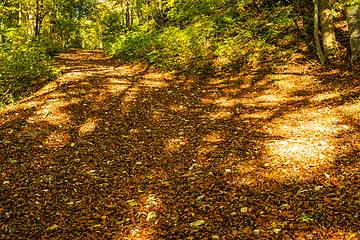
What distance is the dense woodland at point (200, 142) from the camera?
10.1 ft

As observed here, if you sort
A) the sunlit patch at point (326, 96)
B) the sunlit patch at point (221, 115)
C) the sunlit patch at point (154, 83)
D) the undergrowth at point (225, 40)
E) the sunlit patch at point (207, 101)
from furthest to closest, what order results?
the undergrowth at point (225, 40) → the sunlit patch at point (154, 83) → the sunlit patch at point (207, 101) → the sunlit patch at point (221, 115) → the sunlit patch at point (326, 96)

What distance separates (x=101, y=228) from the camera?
3.05m

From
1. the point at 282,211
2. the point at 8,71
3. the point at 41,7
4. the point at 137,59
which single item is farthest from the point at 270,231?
the point at 41,7

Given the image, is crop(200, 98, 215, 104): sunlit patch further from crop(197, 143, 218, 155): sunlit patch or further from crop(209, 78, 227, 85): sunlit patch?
crop(197, 143, 218, 155): sunlit patch

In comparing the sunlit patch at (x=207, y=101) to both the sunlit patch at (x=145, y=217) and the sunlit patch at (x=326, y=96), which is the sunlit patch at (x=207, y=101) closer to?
the sunlit patch at (x=326, y=96)

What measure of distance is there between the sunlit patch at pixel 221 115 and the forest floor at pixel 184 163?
0.10 ft

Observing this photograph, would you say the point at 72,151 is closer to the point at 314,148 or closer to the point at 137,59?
the point at 314,148

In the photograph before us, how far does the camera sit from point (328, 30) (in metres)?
8.12

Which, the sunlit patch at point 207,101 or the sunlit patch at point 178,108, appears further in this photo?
the sunlit patch at point 207,101

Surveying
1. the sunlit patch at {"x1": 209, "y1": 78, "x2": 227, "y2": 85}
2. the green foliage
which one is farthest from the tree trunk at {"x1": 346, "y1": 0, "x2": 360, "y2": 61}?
the green foliage

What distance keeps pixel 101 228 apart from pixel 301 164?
3.51 metres

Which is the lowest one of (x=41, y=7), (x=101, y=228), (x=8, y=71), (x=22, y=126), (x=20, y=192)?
(x=101, y=228)

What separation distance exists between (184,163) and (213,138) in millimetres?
1208

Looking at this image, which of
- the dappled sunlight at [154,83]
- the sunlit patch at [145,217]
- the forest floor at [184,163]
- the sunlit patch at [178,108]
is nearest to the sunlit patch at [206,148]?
the forest floor at [184,163]
